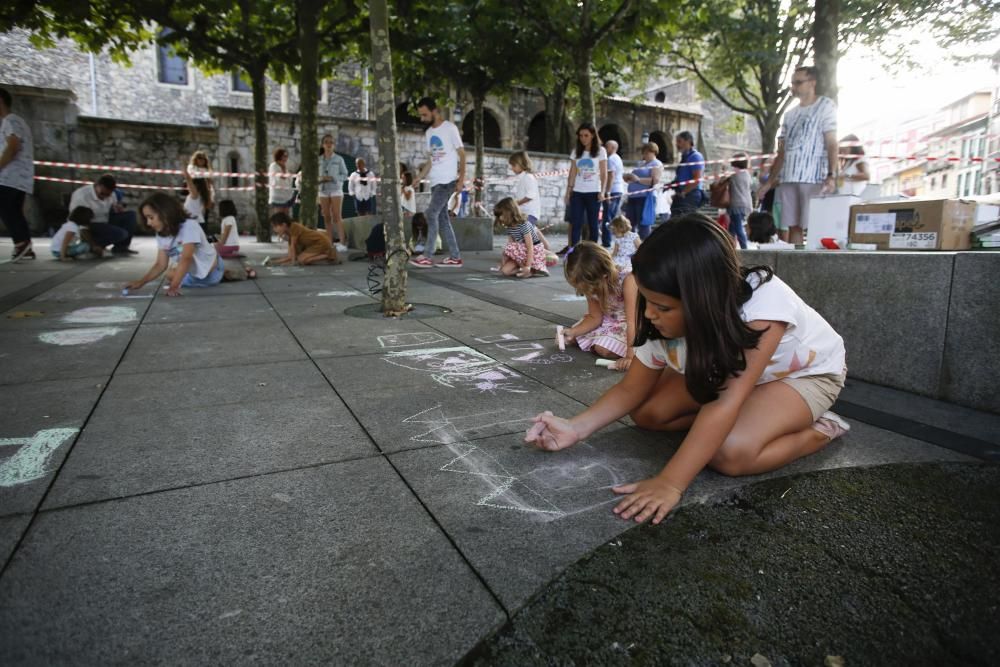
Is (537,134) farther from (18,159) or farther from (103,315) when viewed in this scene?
(103,315)

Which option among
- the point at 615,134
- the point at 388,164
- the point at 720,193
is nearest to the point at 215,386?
the point at 388,164

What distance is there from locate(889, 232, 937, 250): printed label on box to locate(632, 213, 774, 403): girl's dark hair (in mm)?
2180

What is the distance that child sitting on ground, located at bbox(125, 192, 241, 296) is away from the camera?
19.0 feet

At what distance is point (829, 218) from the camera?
4324 mm

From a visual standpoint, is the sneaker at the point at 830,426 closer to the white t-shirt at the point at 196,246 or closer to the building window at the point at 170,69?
the white t-shirt at the point at 196,246

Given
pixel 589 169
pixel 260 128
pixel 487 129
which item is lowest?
pixel 589 169

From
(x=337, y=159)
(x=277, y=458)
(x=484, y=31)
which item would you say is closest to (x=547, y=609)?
(x=277, y=458)

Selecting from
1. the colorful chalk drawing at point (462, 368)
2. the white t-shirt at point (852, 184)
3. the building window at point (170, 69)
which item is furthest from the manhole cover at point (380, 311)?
the building window at point (170, 69)

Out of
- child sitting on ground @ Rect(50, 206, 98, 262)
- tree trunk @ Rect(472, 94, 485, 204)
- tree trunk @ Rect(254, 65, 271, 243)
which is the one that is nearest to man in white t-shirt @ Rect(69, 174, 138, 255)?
child sitting on ground @ Rect(50, 206, 98, 262)

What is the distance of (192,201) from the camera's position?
884cm

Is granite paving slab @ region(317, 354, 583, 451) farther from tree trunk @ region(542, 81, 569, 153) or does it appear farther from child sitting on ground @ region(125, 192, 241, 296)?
tree trunk @ region(542, 81, 569, 153)

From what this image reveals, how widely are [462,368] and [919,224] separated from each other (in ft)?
8.98

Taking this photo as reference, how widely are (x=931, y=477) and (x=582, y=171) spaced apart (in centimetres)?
679

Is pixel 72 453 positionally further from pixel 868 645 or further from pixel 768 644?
pixel 868 645
